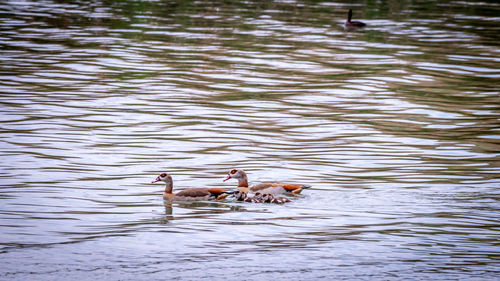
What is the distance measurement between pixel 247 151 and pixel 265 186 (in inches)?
150

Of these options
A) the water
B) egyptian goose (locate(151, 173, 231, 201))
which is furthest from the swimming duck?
egyptian goose (locate(151, 173, 231, 201))

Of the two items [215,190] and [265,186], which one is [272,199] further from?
[215,190]

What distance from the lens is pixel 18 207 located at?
15555 mm

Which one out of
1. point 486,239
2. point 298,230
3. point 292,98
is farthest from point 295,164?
point 292,98

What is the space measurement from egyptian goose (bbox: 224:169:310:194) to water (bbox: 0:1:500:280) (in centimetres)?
31

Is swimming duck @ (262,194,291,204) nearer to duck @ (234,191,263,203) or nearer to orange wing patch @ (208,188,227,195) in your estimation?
duck @ (234,191,263,203)

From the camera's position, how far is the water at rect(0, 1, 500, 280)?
13055 mm

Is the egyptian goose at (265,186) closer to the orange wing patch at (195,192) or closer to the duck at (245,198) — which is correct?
the duck at (245,198)

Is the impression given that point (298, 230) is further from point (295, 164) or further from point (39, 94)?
point (39, 94)

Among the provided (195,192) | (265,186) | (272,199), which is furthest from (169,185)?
(272,199)

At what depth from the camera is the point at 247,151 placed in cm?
2028

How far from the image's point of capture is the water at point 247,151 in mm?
13055

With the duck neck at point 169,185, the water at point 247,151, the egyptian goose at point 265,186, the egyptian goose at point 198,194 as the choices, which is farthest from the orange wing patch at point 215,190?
the duck neck at point 169,185

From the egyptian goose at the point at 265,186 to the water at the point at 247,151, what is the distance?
12.4 inches
